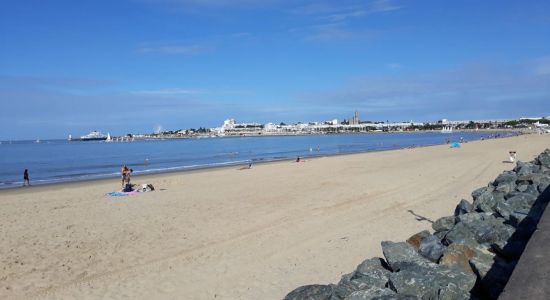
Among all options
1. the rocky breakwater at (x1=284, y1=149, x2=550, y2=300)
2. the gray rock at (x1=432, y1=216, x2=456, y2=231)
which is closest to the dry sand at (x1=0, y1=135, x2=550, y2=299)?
the gray rock at (x1=432, y1=216, x2=456, y2=231)

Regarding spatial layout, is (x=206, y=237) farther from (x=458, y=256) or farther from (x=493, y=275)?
(x=493, y=275)

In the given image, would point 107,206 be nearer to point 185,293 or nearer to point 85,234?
point 85,234

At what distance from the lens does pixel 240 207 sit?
44.9 feet

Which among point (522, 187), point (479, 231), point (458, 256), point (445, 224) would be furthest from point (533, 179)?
point (458, 256)

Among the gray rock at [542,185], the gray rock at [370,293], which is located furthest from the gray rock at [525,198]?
the gray rock at [370,293]

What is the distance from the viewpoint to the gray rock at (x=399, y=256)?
507 cm

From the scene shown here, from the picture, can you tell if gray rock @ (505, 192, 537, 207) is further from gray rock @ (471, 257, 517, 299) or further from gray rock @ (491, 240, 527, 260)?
gray rock @ (471, 257, 517, 299)

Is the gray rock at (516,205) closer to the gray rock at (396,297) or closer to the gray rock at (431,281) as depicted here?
the gray rock at (431,281)

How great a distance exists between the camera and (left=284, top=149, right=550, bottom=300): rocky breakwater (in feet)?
13.6

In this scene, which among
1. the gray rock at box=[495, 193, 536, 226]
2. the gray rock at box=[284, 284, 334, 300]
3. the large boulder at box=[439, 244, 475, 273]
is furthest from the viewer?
the gray rock at box=[495, 193, 536, 226]

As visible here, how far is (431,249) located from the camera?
5.60m

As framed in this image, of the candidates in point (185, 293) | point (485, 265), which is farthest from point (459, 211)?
point (185, 293)

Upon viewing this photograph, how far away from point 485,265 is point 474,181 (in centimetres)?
1386

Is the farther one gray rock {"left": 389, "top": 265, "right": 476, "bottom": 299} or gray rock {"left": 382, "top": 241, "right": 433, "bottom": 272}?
gray rock {"left": 382, "top": 241, "right": 433, "bottom": 272}
